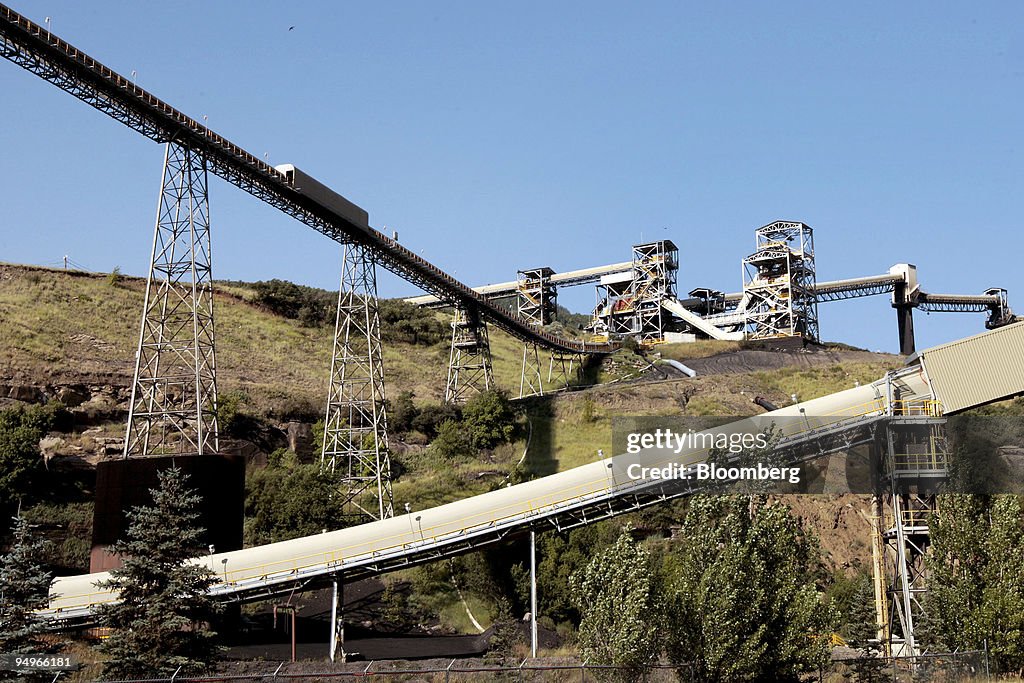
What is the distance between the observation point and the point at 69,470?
36.7m

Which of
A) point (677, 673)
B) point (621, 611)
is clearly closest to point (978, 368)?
point (677, 673)

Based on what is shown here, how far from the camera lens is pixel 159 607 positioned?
18.2 meters

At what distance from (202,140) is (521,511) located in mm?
16985

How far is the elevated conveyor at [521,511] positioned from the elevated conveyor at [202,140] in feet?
47.3

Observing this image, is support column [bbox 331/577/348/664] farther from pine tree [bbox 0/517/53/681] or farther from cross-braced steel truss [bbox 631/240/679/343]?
cross-braced steel truss [bbox 631/240/679/343]

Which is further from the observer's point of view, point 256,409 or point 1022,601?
point 256,409

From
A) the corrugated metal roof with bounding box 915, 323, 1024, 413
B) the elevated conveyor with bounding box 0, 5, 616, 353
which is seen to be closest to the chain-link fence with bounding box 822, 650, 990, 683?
the corrugated metal roof with bounding box 915, 323, 1024, 413

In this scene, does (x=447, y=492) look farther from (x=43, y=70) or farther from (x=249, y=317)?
(x=249, y=317)

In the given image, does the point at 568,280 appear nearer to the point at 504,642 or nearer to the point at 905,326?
the point at 905,326

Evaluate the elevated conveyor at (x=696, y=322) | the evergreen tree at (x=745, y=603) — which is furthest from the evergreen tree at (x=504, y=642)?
the elevated conveyor at (x=696, y=322)

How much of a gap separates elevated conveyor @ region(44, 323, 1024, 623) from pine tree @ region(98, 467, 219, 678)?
5991 millimetres

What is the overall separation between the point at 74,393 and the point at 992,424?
3838 cm

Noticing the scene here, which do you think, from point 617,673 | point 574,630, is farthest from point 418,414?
point 617,673

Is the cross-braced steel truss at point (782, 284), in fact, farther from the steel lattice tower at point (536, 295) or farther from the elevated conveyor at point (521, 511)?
the elevated conveyor at point (521, 511)
